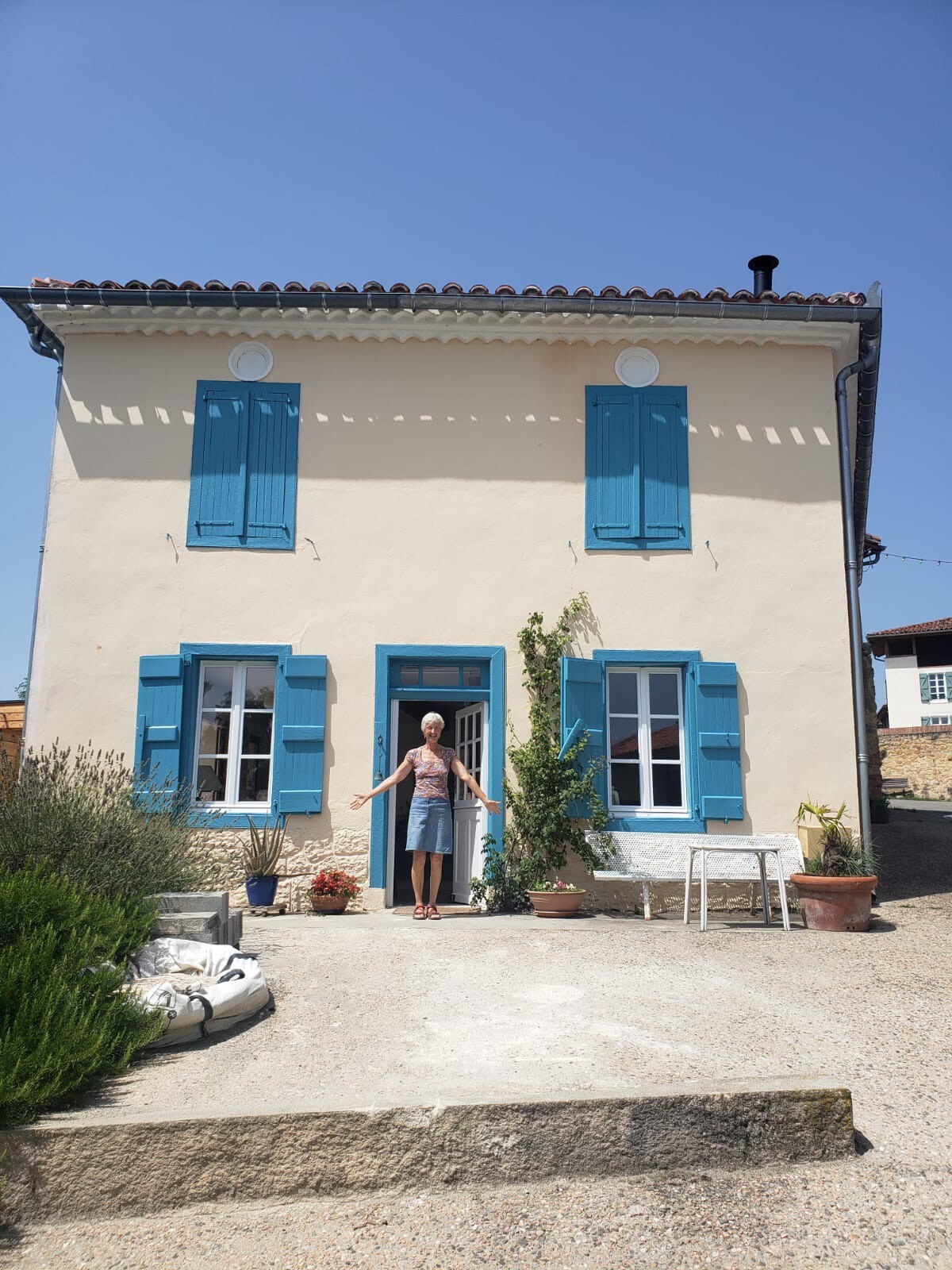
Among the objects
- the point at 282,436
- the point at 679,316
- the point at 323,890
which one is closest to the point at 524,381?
the point at 679,316

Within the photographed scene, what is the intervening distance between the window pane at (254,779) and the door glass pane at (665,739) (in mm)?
2869

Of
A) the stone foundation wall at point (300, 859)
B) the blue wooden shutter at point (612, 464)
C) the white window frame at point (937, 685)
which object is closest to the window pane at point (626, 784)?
the blue wooden shutter at point (612, 464)

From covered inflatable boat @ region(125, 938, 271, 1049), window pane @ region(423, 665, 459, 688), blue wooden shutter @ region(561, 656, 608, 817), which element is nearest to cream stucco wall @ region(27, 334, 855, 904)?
window pane @ region(423, 665, 459, 688)

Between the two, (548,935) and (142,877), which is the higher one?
(142,877)

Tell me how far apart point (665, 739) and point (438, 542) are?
251 centimetres

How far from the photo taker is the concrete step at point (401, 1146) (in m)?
2.71

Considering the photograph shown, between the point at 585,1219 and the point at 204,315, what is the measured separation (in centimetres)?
741

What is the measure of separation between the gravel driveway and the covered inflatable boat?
14cm

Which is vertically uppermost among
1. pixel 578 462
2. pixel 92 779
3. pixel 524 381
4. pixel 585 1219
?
pixel 524 381

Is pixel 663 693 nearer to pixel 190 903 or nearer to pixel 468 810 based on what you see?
pixel 468 810

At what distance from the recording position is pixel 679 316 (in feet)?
26.9

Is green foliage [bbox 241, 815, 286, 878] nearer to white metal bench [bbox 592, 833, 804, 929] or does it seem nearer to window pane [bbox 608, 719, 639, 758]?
A: white metal bench [bbox 592, 833, 804, 929]

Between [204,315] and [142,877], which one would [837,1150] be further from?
[204,315]

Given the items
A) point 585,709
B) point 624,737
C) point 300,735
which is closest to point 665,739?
point 624,737
